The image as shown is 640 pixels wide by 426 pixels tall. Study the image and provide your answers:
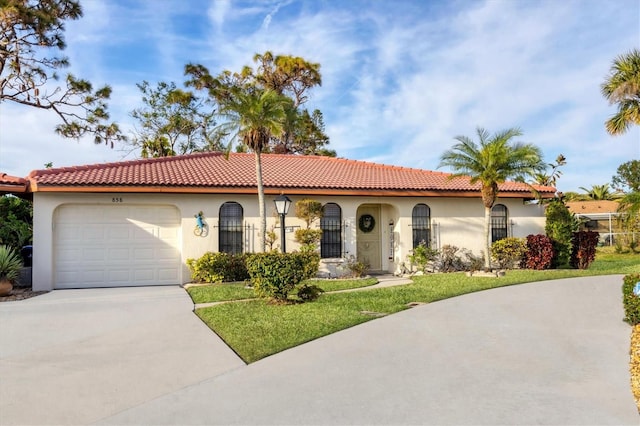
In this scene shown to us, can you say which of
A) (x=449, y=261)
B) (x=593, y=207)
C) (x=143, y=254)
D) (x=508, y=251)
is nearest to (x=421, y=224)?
(x=449, y=261)

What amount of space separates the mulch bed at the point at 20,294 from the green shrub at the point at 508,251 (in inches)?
595

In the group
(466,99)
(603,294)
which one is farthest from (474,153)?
(603,294)

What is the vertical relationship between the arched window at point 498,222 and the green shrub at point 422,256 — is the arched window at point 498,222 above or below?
above

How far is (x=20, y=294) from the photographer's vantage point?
11.5 metres

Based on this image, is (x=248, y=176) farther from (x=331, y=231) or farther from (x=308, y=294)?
(x=308, y=294)

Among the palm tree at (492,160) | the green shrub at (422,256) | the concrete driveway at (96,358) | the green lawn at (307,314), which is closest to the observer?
the concrete driveway at (96,358)

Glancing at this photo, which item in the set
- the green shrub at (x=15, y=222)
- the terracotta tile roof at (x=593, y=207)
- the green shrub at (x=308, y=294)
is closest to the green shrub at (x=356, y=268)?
the green shrub at (x=308, y=294)

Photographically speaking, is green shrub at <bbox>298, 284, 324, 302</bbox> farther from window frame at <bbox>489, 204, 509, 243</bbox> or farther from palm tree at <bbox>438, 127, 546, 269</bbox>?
window frame at <bbox>489, 204, 509, 243</bbox>

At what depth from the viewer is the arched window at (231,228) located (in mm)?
14211

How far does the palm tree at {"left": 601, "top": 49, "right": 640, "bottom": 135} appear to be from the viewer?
14031 mm

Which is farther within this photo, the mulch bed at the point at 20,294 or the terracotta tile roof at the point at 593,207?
the terracotta tile roof at the point at 593,207

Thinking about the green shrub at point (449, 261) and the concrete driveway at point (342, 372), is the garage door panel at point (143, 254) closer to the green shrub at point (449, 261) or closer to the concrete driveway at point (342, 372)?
the concrete driveway at point (342, 372)

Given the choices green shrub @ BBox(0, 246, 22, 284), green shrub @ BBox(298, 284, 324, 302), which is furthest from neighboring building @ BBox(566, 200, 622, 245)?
green shrub @ BBox(0, 246, 22, 284)

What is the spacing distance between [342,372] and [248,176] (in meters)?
11.1
